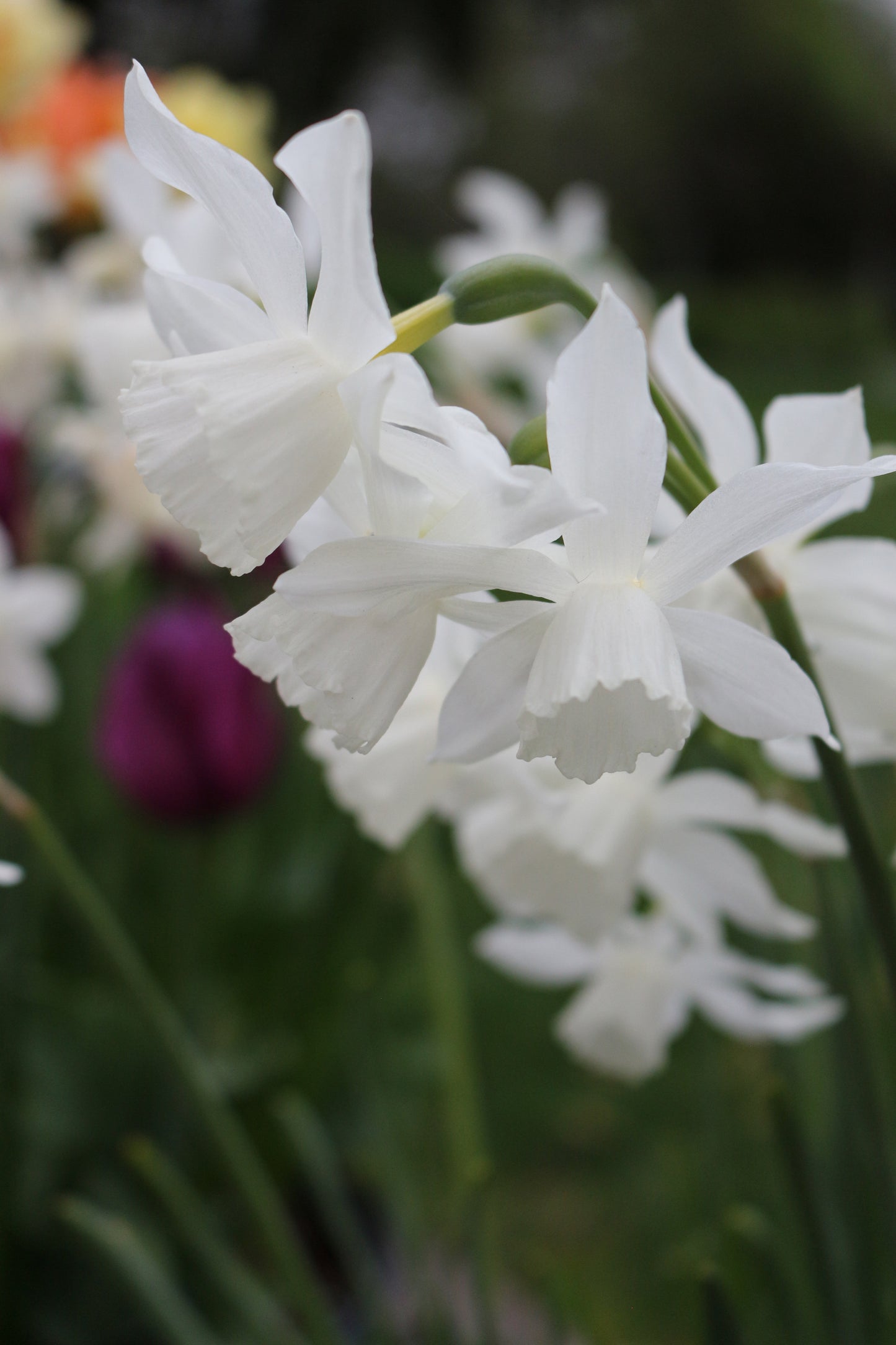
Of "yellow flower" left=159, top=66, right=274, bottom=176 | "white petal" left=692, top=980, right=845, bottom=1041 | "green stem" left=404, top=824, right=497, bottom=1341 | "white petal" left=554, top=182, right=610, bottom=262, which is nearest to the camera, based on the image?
"white petal" left=692, top=980, right=845, bottom=1041

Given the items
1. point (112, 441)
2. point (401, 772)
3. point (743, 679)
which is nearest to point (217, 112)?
point (112, 441)

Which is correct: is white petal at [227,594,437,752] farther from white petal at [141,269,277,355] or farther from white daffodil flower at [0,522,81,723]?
white daffodil flower at [0,522,81,723]

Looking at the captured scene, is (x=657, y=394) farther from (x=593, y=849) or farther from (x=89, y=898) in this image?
(x=89, y=898)

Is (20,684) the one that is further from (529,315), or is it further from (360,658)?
(529,315)

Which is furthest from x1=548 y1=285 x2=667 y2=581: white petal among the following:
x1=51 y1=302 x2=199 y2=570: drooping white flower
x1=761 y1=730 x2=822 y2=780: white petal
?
x1=51 y1=302 x2=199 y2=570: drooping white flower

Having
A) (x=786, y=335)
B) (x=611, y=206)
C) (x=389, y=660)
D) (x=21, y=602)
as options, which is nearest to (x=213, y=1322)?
(x=21, y=602)
